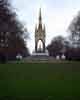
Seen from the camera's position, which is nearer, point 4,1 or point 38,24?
point 4,1

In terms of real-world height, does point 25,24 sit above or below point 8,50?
above

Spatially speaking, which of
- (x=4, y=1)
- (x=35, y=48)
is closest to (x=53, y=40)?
(x=35, y=48)

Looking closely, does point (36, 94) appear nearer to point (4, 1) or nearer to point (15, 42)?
point (4, 1)

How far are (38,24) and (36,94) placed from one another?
353ft

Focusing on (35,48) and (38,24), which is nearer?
(35,48)

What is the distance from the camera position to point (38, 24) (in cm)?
11688

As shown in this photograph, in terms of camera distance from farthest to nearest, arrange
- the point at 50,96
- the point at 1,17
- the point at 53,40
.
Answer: the point at 53,40 < the point at 1,17 < the point at 50,96

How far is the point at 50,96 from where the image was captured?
9430mm

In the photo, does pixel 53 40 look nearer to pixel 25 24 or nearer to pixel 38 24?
pixel 38 24

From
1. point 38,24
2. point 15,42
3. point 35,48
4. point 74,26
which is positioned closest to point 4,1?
point 15,42

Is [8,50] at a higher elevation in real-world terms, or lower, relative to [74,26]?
lower

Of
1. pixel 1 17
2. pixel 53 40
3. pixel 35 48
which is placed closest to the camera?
pixel 1 17

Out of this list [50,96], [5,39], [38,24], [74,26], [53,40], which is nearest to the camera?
[50,96]

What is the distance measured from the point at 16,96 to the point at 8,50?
46150mm
